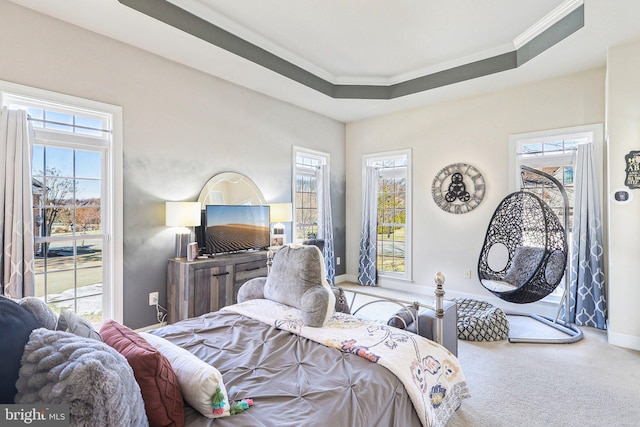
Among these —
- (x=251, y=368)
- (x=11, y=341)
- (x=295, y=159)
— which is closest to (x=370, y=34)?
(x=295, y=159)

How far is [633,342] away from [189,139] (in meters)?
4.82

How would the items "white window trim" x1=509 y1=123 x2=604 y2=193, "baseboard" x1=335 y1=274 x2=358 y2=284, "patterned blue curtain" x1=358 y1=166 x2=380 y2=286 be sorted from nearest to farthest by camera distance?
"white window trim" x1=509 y1=123 x2=604 y2=193 < "patterned blue curtain" x1=358 y1=166 x2=380 y2=286 < "baseboard" x1=335 y1=274 x2=358 y2=284

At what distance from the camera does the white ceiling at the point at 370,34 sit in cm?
280

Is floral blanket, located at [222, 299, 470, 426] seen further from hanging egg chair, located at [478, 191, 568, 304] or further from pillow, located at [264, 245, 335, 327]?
hanging egg chair, located at [478, 191, 568, 304]

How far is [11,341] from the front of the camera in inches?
33.0

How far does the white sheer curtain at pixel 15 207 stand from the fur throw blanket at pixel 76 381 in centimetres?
221

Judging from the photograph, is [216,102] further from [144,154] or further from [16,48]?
[16,48]

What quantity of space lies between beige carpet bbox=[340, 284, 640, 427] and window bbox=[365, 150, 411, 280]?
2149 mm

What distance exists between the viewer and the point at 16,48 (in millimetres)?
2584

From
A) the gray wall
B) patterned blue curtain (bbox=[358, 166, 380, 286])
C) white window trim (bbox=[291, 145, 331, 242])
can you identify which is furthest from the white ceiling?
patterned blue curtain (bbox=[358, 166, 380, 286])

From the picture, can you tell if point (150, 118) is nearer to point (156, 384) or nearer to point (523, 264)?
point (156, 384)

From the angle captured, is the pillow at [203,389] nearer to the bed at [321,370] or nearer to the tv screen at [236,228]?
the bed at [321,370]

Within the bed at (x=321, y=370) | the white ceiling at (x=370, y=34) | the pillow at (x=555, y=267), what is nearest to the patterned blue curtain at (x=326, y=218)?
the white ceiling at (x=370, y=34)

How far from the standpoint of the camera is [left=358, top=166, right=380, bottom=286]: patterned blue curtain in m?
5.51
